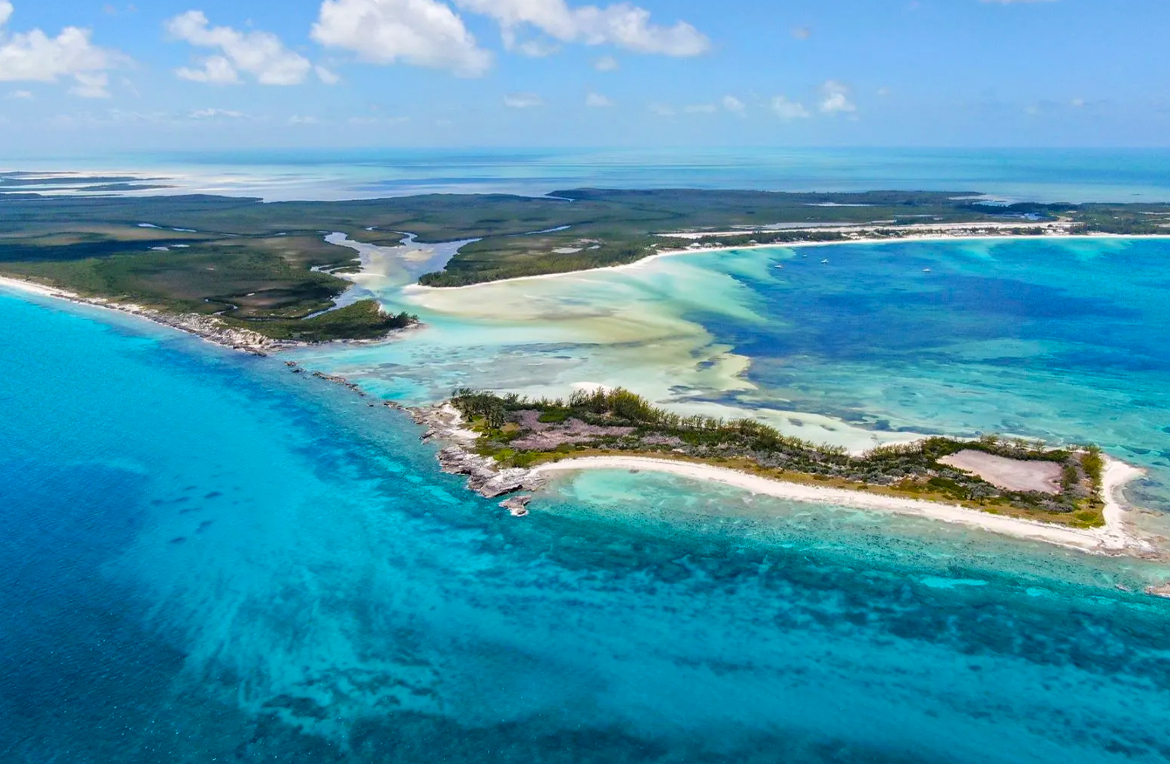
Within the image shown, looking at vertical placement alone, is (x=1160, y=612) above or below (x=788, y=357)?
below

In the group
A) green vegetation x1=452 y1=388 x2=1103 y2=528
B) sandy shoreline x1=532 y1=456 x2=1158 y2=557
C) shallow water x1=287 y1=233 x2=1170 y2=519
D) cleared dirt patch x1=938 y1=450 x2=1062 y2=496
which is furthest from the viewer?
shallow water x1=287 y1=233 x2=1170 y2=519

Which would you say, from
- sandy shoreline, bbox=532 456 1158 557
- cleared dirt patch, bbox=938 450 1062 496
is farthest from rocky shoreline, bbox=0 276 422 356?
cleared dirt patch, bbox=938 450 1062 496

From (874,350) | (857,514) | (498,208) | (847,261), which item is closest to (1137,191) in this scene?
(847,261)

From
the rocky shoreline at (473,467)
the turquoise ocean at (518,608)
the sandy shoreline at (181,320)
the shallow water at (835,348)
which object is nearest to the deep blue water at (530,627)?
the turquoise ocean at (518,608)

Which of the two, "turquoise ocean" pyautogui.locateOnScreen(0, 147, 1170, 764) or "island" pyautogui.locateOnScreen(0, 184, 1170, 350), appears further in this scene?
"island" pyautogui.locateOnScreen(0, 184, 1170, 350)

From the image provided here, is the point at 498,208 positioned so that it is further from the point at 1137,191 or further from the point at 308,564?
the point at 1137,191

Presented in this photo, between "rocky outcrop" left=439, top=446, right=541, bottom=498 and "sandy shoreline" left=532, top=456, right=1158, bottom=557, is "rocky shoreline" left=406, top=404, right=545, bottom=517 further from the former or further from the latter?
"sandy shoreline" left=532, top=456, right=1158, bottom=557
